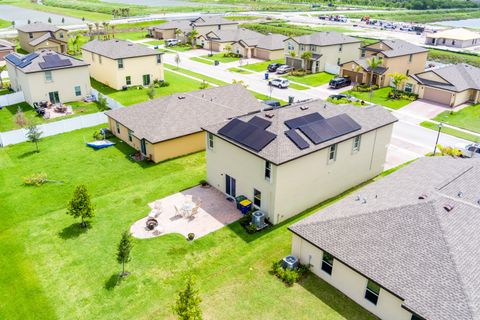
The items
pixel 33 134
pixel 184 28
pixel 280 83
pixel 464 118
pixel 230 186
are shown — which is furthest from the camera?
pixel 184 28

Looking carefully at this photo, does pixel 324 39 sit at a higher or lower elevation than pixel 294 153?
higher

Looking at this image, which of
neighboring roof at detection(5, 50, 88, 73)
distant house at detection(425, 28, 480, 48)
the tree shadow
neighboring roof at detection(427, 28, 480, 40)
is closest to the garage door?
neighboring roof at detection(5, 50, 88, 73)

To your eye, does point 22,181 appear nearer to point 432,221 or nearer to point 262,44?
point 432,221

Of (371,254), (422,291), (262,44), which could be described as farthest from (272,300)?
(262,44)

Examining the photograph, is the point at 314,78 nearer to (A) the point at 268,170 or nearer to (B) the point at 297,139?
(B) the point at 297,139

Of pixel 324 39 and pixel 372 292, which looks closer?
pixel 372 292

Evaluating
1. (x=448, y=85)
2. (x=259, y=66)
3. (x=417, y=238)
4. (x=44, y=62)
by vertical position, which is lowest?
(x=259, y=66)

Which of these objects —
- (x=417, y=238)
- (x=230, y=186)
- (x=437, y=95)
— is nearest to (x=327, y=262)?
(x=417, y=238)
